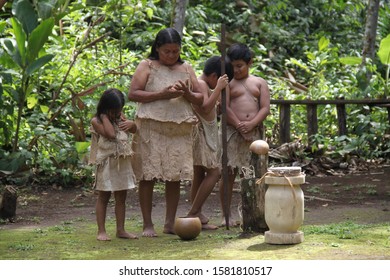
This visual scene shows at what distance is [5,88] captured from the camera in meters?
9.25

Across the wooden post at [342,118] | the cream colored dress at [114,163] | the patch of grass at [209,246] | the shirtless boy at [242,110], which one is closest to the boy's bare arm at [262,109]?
the shirtless boy at [242,110]

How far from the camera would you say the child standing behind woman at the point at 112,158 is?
6.13 m

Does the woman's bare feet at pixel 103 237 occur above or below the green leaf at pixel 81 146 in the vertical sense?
below

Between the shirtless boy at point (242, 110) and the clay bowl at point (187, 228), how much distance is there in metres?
0.83

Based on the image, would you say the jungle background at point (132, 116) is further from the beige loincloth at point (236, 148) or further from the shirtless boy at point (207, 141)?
the beige loincloth at point (236, 148)

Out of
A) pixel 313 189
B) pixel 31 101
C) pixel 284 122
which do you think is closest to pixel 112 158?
pixel 313 189

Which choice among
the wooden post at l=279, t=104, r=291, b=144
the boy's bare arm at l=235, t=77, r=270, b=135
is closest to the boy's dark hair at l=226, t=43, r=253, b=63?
the boy's bare arm at l=235, t=77, r=270, b=135

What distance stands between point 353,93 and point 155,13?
374 cm

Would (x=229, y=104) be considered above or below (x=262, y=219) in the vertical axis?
above

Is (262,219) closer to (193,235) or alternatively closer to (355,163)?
(193,235)

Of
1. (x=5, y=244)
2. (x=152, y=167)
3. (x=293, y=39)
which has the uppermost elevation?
(x=293, y=39)

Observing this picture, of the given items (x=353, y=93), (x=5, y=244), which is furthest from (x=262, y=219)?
(x=353, y=93)

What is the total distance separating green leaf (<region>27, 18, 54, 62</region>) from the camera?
877 cm

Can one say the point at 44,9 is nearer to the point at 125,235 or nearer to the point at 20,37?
the point at 20,37
